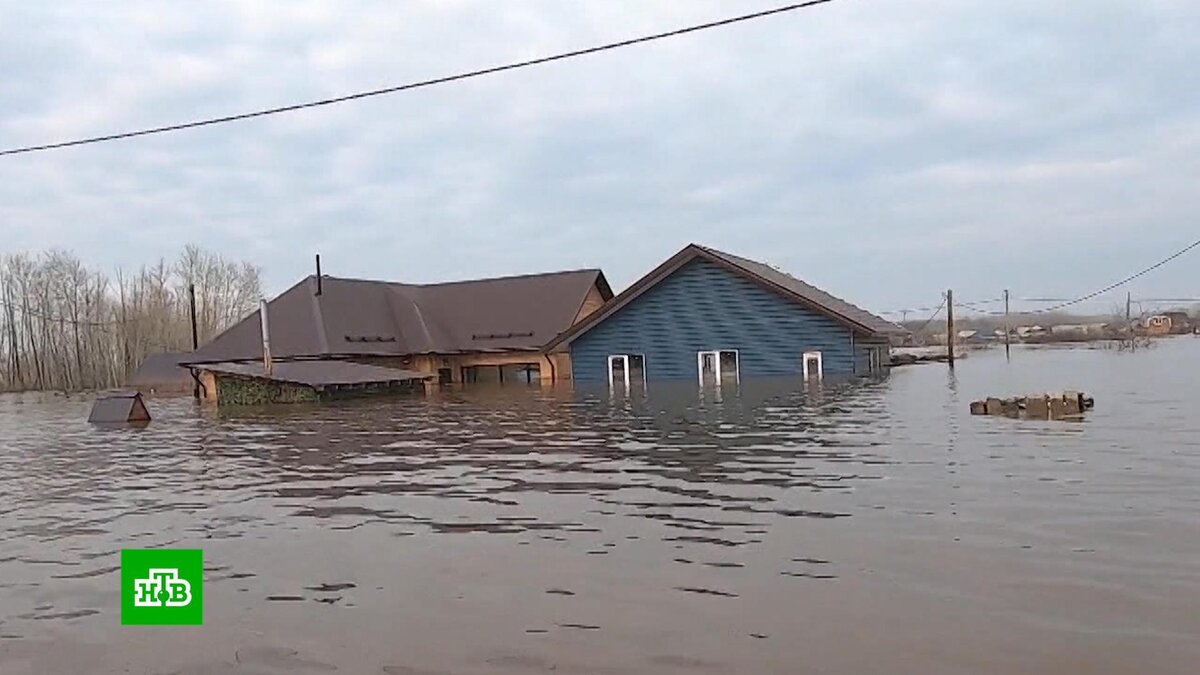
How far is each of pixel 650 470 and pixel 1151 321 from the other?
332 feet

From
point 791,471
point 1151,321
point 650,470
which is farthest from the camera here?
point 1151,321

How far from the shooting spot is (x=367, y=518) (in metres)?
9.19

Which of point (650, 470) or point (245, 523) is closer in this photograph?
point (245, 523)

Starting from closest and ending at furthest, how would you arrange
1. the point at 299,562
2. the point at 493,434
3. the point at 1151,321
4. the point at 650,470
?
1. the point at 299,562
2. the point at 650,470
3. the point at 493,434
4. the point at 1151,321

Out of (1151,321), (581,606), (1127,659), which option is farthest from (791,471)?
(1151,321)

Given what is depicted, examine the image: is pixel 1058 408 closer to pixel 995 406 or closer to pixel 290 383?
pixel 995 406

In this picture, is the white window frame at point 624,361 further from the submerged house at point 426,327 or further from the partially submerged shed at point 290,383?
the partially submerged shed at point 290,383

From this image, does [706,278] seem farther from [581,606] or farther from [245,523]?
[581,606]

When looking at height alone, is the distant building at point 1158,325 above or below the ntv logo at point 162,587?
above

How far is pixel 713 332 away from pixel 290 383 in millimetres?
14092

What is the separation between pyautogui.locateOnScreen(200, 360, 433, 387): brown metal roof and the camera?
29.7 meters

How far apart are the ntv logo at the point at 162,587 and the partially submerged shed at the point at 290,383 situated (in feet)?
70.9

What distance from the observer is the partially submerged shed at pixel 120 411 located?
2523 cm

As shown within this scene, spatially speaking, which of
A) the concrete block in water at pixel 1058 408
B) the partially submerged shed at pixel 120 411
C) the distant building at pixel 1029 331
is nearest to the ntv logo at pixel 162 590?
the concrete block in water at pixel 1058 408
